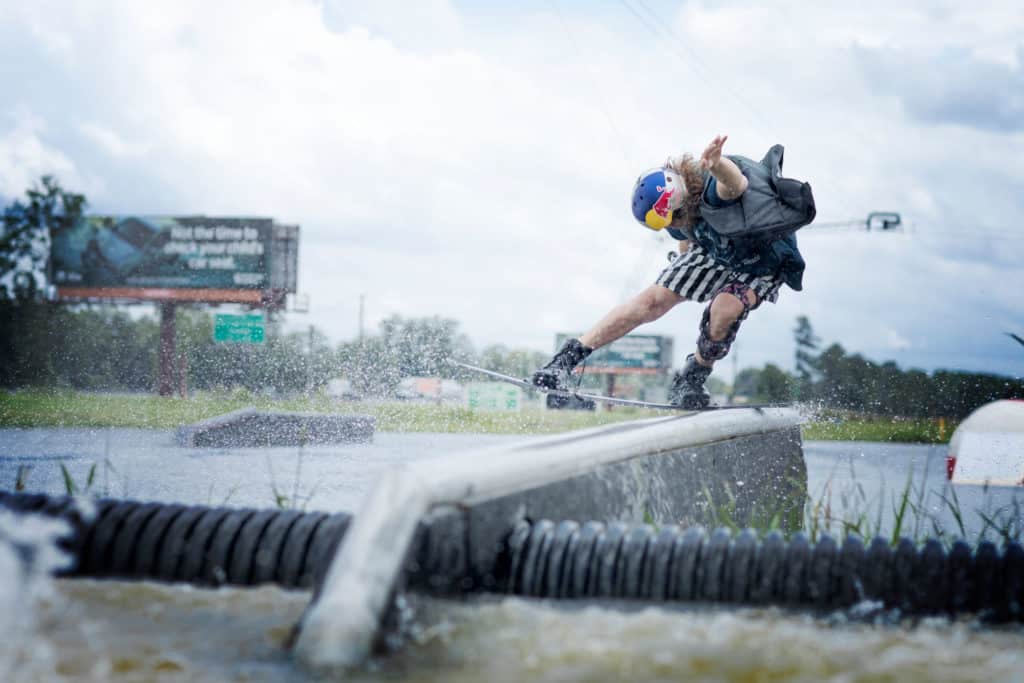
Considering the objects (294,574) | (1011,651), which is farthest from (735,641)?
(294,574)

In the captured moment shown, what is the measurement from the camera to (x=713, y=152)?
15.0 ft

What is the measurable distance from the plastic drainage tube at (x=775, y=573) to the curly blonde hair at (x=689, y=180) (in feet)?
8.36

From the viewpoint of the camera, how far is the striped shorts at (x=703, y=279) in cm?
534

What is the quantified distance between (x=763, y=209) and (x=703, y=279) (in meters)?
0.60

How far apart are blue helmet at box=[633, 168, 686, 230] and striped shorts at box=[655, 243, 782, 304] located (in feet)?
1.24

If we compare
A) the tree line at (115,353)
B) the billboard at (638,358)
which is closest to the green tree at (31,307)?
the tree line at (115,353)

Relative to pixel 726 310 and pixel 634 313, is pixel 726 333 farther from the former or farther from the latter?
pixel 634 313

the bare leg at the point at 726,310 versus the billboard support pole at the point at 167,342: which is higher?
the billboard support pole at the point at 167,342

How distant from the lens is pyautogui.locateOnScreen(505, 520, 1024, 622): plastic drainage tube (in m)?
2.85

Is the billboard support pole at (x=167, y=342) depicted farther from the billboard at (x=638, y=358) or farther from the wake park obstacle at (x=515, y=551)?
the wake park obstacle at (x=515, y=551)

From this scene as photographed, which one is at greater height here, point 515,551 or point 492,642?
point 515,551

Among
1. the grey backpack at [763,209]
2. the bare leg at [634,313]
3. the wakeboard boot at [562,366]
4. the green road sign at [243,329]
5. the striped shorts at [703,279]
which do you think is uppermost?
the green road sign at [243,329]

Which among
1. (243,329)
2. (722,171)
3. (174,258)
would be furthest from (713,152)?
(174,258)

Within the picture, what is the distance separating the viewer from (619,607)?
2787mm
